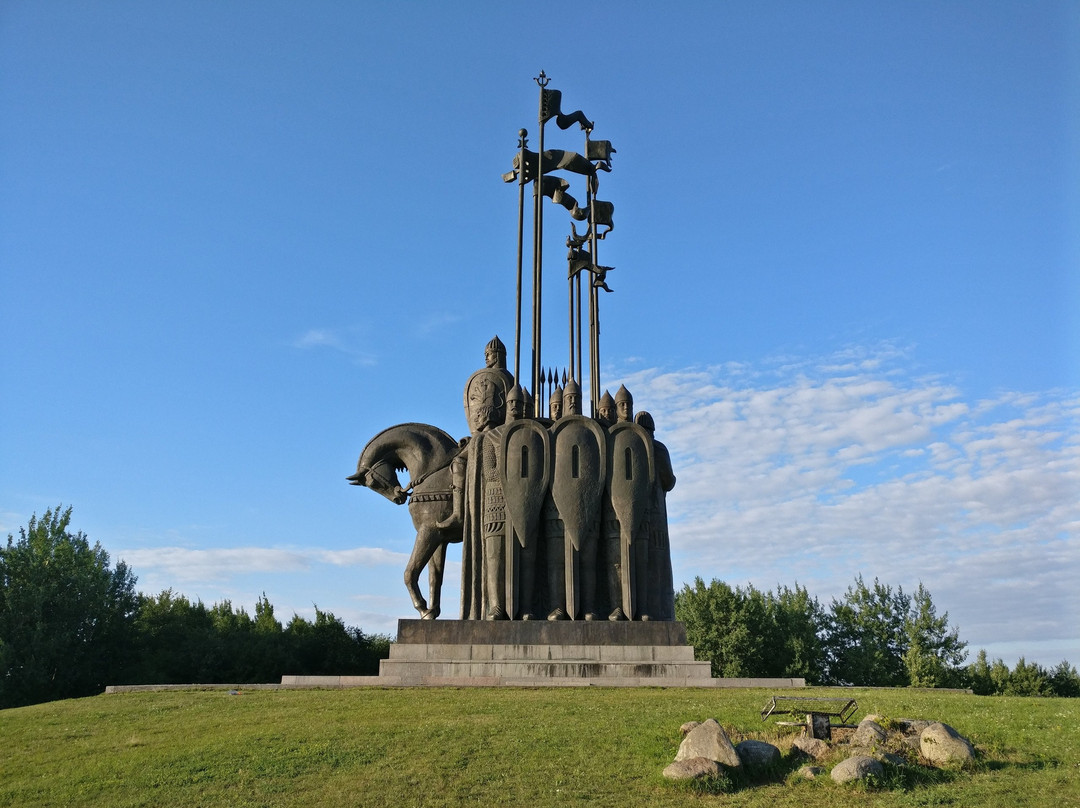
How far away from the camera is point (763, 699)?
13.5 meters

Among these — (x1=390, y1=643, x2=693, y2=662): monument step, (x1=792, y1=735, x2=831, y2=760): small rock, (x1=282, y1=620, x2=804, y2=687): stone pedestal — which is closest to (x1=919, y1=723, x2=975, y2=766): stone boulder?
(x1=792, y1=735, x2=831, y2=760): small rock

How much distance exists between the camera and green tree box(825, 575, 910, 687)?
34.3m

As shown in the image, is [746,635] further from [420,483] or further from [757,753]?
[757,753]

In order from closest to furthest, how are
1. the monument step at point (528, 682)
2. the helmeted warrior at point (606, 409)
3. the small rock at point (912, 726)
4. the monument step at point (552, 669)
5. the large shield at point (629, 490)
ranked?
the small rock at point (912, 726) < the monument step at point (528, 682) < the monument step at point (552, 669) < the large shield at point (629, 490) < the helmeted warrior at point (606, 409)

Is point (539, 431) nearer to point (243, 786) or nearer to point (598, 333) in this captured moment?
point (598, 333)

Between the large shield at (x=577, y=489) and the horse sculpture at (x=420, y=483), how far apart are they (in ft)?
9.66

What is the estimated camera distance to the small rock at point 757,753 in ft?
30.9

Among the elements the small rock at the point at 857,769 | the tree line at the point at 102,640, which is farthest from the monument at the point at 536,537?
the tree line at the point at 102,640

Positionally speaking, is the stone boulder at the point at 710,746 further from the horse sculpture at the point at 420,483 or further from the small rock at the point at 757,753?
the horse sculpture at the point at 420,483

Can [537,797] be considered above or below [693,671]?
below

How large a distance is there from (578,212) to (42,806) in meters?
18.4

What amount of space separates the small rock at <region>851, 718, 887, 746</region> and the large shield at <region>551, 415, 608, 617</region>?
8389 millimetres

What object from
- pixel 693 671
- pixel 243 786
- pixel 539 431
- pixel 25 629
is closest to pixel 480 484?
pixel 539 431

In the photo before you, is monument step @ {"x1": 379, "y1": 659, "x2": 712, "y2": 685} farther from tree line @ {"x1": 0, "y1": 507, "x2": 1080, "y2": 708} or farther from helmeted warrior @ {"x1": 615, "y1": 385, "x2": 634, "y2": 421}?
tree line @ {"x1": 0, "y1": 507, "x2": 1080, "y2": 708}
